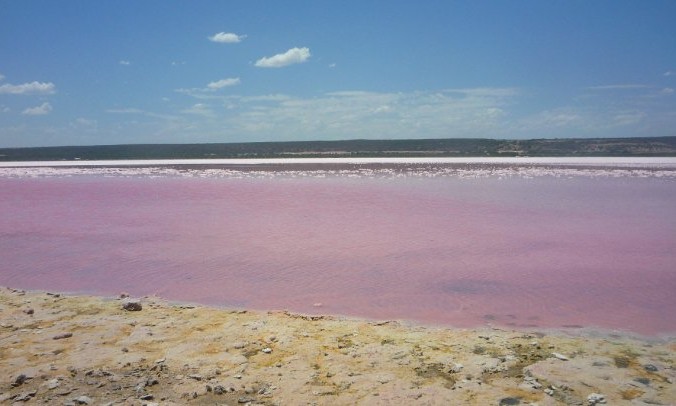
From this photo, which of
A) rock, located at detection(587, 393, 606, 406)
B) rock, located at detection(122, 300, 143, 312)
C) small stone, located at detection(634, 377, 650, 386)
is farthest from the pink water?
rock, located at detection(587, 393, 606, 406)

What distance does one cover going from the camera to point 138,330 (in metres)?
5.64

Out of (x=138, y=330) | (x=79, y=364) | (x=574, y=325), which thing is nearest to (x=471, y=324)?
(x=574, y=325)

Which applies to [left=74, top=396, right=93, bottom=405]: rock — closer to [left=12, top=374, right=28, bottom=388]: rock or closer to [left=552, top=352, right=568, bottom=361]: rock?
[left=12, top=374, right=28, bottom=388]: rock

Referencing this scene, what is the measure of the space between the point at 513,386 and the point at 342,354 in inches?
64.7

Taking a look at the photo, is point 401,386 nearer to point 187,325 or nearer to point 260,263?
point 187,325

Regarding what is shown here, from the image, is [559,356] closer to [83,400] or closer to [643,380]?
[643,380]

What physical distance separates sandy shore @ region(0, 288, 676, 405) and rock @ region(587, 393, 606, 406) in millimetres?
14

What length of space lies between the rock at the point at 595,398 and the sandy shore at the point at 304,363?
0.04 ft

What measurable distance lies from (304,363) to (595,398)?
256 centimetres

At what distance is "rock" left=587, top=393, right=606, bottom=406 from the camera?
3.91m

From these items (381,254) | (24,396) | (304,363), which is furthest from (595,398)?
(381,254)

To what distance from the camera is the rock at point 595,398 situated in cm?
391

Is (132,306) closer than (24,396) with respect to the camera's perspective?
No

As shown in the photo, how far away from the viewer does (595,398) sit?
3951mm
